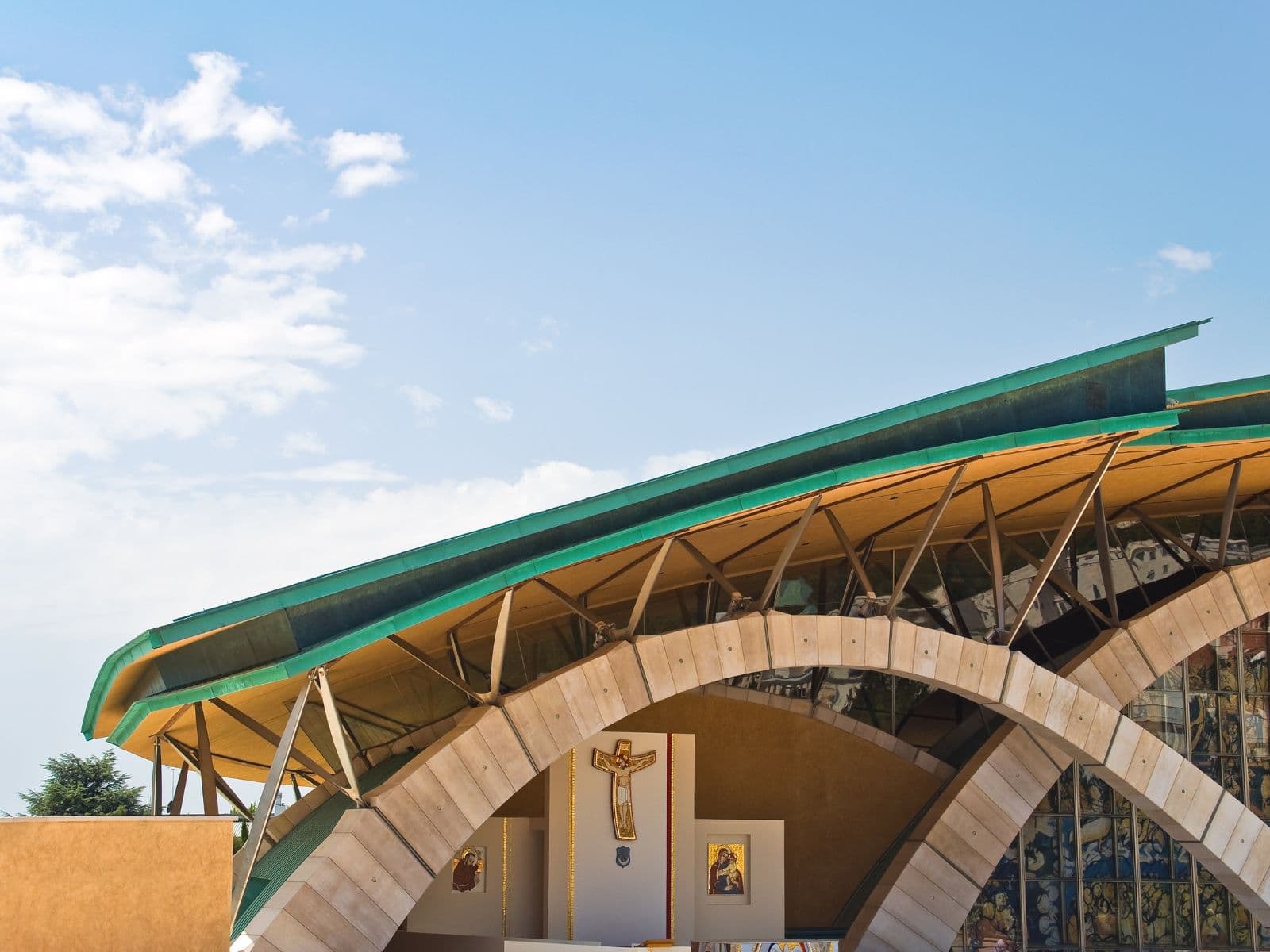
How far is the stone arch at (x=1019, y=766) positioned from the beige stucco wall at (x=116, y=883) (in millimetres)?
17161

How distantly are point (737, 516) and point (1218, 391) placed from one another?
10.8 metres

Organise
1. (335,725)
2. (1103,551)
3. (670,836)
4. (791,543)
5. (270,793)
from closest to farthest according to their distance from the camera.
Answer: (270,793), (335,725), (791,543), (670,836), (1103,551)

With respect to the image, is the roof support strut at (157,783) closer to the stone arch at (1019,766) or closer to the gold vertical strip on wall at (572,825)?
the gold vertical strip on wall at (572,825)

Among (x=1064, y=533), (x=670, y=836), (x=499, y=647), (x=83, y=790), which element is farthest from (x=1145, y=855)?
(x=83, y=790)

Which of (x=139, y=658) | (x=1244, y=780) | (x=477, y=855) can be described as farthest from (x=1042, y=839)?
(x=139, y=658)

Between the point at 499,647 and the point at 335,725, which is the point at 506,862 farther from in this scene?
the point at 335,725

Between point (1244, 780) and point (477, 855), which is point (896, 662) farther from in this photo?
point (1244, 780)

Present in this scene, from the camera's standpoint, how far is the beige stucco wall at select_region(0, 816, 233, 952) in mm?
16938

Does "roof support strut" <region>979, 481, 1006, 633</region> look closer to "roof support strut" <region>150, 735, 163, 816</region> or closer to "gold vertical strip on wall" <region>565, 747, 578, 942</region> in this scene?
"gold vertical strip on wall" <region>565, 747, 578, 942</region>

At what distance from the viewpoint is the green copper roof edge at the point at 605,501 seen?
19562mm

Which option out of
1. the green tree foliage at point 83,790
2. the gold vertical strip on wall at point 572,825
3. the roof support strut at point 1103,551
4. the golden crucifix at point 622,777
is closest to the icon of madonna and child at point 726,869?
the golden crucifix at point 622,777

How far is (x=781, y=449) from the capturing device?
2353cm

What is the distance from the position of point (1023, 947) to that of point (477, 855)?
15260 millimetres

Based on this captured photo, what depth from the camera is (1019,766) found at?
32.0 m
